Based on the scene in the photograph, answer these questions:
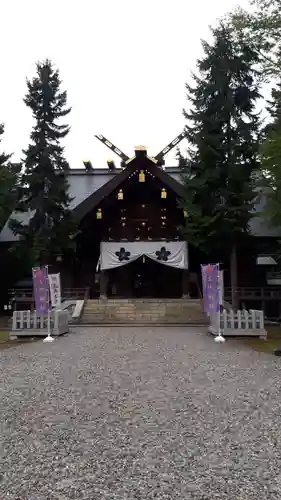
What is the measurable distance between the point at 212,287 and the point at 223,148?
5.77m

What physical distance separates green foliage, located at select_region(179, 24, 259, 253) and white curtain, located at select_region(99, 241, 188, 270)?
7.76ft

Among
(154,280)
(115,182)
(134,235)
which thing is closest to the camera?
(115,182)

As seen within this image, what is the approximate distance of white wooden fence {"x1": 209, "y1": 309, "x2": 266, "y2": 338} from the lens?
1280 centimetres

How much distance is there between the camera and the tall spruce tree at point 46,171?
747 inches

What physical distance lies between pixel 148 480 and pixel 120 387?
3125mm

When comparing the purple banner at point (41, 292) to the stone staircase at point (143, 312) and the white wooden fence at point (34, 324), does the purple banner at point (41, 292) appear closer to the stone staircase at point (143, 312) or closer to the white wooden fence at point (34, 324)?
the white wooden fence at point (34, 324)

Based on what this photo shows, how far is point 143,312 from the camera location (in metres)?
18.2

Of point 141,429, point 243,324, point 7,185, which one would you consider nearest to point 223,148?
point 243,324

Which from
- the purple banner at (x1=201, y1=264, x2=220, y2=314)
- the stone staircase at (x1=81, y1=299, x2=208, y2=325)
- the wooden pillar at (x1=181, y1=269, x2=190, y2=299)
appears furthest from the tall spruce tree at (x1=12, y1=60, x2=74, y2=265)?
the purple banner at (x1=201, y1=264, x2=220, y2=314)

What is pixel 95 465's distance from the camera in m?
3.42

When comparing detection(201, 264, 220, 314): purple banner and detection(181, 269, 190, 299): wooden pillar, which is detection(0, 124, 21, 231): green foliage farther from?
detection(201, 264, 220, 314): purple banner

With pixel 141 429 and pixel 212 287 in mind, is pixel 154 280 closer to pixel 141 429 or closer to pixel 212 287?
pixel 212 287

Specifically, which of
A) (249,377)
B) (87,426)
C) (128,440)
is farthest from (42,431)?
(249,377)

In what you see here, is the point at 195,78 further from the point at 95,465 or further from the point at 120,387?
the point at 95,465
